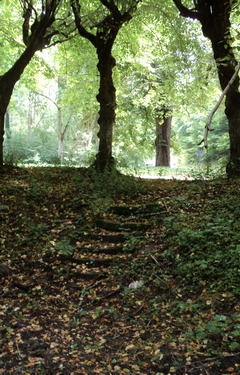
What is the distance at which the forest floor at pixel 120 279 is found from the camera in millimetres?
3460

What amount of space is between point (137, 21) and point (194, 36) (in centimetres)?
247

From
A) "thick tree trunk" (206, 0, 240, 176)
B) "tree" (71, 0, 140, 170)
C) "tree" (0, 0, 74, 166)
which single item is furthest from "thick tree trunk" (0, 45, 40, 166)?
"thick tree trunk" (206, 0, 240, 176)

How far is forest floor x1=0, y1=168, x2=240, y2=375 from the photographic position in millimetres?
3460

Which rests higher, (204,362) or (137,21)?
(137,21)

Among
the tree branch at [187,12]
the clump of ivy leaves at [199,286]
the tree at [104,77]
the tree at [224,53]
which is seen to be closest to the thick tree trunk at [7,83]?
the tree at [104,77]

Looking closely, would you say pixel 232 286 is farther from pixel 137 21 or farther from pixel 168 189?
pixel 137 21

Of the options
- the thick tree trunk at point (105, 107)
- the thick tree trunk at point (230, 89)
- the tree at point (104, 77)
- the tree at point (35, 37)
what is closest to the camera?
the thick tree trunk at point (230, 89)

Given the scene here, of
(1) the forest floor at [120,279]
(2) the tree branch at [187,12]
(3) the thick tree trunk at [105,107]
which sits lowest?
(1) the forest floor at [120,279]

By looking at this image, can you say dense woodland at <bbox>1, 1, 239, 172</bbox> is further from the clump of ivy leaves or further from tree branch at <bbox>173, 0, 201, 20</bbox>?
the clump of ivy leaves

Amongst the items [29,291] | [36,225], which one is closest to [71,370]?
[29,291]

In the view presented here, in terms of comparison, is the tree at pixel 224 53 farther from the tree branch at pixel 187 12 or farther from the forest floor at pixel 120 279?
the forest floor at pixel 120 279

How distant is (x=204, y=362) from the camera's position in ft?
10.3

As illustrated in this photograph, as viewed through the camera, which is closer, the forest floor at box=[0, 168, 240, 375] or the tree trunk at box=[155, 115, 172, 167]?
the forest floor at box=[0, 168, 240, 375]

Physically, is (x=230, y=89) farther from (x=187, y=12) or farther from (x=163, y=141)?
(x=163, y=141)
